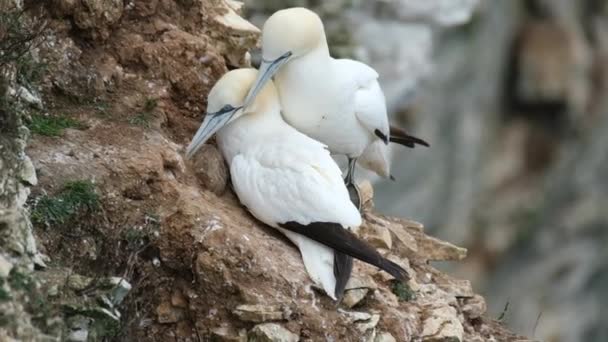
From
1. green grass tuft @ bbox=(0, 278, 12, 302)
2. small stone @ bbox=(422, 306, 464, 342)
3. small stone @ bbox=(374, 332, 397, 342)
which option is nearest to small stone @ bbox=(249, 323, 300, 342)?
small stone @ bbox=(374, 332, 397, 342)

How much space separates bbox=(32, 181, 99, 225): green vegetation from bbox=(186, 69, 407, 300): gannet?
0.83 meters

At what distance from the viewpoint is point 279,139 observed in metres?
9.07

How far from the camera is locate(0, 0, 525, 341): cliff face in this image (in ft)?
25.6

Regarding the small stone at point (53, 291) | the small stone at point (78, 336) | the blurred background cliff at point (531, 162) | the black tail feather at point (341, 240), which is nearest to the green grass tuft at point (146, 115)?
the black tail feather at point (341, 240)

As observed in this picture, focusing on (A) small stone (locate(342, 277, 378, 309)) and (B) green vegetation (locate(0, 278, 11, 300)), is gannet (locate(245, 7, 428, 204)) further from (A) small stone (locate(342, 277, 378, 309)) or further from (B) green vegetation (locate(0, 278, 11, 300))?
(B) green vegetation (locate(0, 278, 11, 300))

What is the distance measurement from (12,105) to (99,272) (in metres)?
1.04

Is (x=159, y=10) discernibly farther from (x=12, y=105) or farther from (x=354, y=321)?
Result: (x=354, y=321)

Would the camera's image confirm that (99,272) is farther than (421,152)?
No

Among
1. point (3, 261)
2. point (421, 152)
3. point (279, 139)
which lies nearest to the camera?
point (3, 261)

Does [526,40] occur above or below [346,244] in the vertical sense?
below

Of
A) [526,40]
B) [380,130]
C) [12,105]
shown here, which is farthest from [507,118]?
[12,105]

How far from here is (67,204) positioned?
27.5 feet

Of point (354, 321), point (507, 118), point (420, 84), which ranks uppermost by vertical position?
point (354, 321)

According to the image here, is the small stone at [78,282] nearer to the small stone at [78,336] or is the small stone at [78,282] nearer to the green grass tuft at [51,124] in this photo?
the small stone at [78,336]
